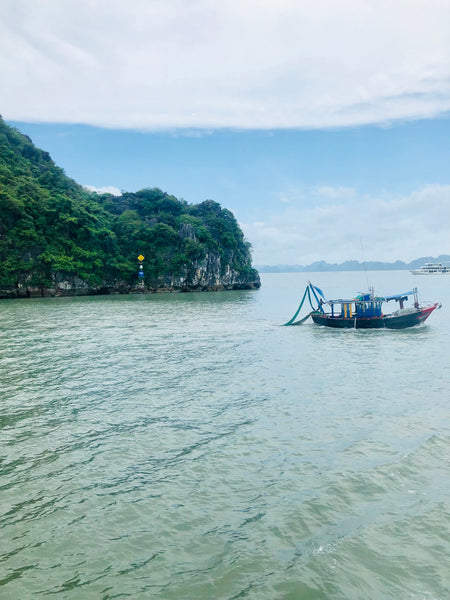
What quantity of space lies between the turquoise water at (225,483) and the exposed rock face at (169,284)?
48.3m

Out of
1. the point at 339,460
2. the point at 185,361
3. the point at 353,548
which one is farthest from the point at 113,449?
the point at 185,361

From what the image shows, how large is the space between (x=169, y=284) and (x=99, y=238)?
14.2 m

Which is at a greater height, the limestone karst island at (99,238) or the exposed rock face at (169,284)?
the limestone karst island at (99,238)

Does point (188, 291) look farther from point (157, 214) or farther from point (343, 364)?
point (343, 364)

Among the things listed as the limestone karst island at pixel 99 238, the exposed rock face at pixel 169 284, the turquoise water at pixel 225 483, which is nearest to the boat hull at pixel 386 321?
the turquoise water at pixel 225 483

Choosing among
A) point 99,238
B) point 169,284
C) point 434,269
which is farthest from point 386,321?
point 434,269

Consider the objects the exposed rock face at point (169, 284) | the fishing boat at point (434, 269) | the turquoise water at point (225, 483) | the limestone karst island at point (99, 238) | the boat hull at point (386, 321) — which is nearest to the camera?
the turquoise water at point (225, 483)

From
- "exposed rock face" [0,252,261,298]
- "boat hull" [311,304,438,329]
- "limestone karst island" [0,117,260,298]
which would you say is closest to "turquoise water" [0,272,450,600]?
"boat hull" [311,304,438,329]

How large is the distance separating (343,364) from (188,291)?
199 feet

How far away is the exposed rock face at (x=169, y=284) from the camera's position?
197 ft

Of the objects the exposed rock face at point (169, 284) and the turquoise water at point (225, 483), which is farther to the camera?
the exposed rock face at point (169, 284)

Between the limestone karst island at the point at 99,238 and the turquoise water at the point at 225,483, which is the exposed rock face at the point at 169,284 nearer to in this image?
the limestone karst island at the point at 99,238

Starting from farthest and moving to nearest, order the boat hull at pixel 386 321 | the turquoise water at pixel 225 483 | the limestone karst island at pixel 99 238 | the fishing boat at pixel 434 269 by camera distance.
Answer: the fishing boat at pixel 434 269 → the limestone karst island at pixel 99 238 → the boat hull at pixel 386 321 → the turquoise water at pixel 225 483

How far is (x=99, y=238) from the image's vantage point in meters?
68.0
